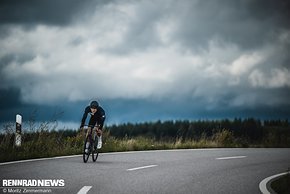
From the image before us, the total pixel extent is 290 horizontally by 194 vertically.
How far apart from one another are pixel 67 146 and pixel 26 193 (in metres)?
9.75

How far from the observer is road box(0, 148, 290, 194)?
9281 millimetres

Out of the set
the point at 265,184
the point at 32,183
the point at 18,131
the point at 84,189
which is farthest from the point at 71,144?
the point at 265,184

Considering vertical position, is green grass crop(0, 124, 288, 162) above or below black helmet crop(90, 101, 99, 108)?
below

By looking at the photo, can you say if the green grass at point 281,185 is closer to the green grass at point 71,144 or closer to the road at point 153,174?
the road at point 153,174

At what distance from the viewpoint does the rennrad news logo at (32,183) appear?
9.32m

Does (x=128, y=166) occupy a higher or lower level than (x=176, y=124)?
lower

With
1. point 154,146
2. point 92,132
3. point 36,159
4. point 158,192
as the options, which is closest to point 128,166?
point 92,132

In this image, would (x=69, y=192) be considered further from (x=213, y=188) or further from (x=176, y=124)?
(x=176, y=124)

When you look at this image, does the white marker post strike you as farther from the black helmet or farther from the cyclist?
the black helmet

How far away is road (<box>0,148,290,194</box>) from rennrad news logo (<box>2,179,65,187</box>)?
0.21m

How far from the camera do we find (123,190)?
29.3ft

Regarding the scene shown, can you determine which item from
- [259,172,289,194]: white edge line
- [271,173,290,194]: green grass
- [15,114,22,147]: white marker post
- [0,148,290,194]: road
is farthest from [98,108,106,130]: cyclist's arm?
[271,173,290,194]: green grass

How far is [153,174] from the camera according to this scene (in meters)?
11.4

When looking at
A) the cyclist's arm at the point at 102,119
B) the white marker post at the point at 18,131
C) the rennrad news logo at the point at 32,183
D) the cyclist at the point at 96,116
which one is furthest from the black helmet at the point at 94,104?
the rennrad news logo at the point at 32,183
